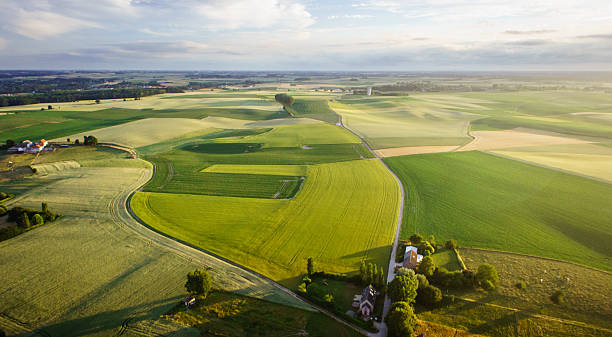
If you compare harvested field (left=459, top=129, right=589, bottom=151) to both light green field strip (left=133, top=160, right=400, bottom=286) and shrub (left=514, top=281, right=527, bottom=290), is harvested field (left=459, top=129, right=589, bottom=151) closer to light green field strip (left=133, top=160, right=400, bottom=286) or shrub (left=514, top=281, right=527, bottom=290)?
light green field strip (left=133, top=160, right=400, bottom=286)

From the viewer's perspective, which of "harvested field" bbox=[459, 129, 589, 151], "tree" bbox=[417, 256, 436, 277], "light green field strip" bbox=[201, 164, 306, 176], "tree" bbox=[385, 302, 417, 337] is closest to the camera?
"tree" bbox=[385, 302, 417, 337]

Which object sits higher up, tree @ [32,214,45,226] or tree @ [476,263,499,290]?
tree @ [32,214,45,226]

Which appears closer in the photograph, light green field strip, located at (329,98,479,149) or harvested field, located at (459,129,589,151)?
harvested field, located at (459,129,589,151)

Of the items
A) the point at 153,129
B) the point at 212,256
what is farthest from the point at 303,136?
the point at 212,256

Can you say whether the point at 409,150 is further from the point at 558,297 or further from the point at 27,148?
the point at 27,148

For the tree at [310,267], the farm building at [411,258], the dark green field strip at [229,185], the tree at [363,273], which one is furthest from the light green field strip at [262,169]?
the tree at [363,273]

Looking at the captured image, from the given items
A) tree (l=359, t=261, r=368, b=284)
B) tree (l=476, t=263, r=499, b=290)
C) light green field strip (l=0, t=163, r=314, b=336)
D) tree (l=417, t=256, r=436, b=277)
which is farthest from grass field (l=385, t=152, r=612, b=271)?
light green field strip (l=0, t=163, r=314, b=336)

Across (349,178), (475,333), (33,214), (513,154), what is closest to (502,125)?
(513,154)

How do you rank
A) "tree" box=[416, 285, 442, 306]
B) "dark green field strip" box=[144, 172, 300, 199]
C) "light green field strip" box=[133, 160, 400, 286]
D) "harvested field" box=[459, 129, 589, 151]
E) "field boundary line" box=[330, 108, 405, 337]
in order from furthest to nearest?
"harvested field" box=[459, 129, 589, 151]
"dark green field strip" box=[144, 172, 300, 199]
"light green field strip" box=[133, 160, 400, 286]
"tree" box=[416, 285, 442, 306]
"field boundary line" box=[330, 108, 405, 337]
